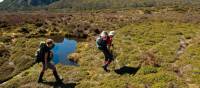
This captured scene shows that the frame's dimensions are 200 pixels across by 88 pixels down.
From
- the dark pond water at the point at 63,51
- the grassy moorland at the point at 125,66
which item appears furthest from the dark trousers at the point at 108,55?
the dark pond water at the point at 63,51

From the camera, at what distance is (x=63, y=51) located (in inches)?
1433

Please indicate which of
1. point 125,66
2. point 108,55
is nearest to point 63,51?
point 125,66

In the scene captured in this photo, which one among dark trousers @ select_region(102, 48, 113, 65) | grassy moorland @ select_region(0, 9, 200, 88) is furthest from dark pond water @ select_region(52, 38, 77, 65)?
dark trousers @ select_region(102, 48, 113, 65)

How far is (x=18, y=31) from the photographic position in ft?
172

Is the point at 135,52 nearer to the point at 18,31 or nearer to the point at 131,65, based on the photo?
the point at 131,65

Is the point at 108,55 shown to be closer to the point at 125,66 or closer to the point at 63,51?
the point at 125,66

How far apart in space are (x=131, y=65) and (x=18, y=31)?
3036cm

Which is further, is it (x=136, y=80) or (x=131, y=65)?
(x=131, y=65)

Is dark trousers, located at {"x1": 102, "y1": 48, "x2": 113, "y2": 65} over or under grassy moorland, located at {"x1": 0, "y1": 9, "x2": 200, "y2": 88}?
over

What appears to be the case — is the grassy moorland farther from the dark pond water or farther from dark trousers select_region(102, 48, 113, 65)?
the dark pond water

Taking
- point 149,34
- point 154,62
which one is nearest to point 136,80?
point 154,62

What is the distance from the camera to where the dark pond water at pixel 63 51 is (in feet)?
102

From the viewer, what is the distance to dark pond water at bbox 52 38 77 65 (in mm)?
31038

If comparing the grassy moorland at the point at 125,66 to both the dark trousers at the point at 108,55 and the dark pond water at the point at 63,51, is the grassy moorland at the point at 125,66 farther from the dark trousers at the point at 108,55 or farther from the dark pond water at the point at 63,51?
the dark pond water at the point at 63,51
